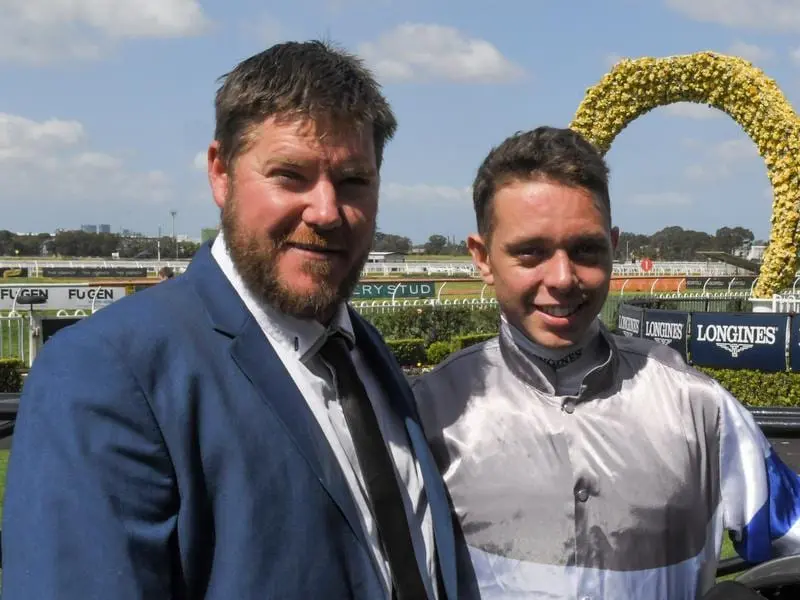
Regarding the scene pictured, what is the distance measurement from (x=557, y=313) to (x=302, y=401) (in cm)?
60

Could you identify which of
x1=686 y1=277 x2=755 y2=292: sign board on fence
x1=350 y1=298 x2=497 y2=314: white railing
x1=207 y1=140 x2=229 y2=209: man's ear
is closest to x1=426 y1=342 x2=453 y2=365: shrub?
x1=350 y1=298 x2=497 y2=314: white railing

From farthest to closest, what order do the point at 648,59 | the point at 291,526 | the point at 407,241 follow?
the point at 407,241 → the point at 648,59 → the point at 291,526

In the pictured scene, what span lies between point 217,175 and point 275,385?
1.39 feet

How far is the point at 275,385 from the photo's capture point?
129 centimetres

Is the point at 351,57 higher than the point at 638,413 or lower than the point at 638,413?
higher

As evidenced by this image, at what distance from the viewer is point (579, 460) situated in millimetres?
1563

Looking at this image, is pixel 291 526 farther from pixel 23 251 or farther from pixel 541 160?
pixel 23 251

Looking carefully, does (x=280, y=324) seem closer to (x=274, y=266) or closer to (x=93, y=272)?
(x=274, y=266)

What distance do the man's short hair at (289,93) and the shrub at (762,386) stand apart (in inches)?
341

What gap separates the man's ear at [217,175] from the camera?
1.45m

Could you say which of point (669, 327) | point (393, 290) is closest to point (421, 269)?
point (393, 290)

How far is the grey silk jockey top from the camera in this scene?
5.01 feet

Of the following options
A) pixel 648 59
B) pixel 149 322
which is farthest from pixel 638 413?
pixel 648 59

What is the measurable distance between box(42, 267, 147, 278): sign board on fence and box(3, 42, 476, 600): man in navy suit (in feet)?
114
